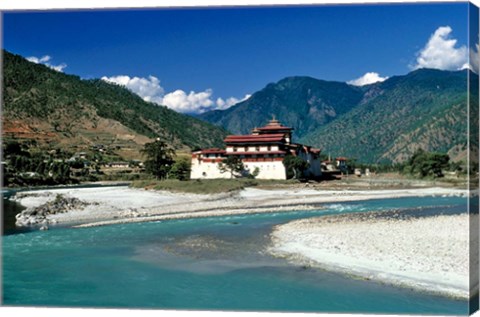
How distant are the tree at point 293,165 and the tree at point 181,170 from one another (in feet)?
17.9

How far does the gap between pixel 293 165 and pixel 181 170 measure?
6.17 m

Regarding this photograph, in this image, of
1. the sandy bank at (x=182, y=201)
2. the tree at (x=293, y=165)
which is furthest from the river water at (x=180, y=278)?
the tree at (x=293, y=165)

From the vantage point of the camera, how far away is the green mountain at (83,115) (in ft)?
176

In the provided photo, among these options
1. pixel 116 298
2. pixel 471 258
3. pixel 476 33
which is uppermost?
pixel 476 33

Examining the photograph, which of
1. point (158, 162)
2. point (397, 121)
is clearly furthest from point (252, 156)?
point (397, 121)

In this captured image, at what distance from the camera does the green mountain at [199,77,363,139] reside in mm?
120250

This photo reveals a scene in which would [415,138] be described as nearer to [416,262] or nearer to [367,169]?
[367,169]

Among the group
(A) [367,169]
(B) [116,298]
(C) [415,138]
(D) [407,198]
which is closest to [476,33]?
(B) [116,298]

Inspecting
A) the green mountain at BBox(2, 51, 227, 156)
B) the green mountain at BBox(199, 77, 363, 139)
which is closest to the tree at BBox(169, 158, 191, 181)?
the green mountain at BBox(2, 51, 227, 156)

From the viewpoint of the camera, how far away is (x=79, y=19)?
24.3 ft

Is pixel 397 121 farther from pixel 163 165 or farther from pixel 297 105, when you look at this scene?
pixel 297 105

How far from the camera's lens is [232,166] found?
28.2 meters

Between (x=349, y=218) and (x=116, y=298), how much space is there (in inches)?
357

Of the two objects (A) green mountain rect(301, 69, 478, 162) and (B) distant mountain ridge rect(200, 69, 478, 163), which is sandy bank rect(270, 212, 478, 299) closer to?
(B) distant mountain ridge rect(200, 69, 478, 163)
